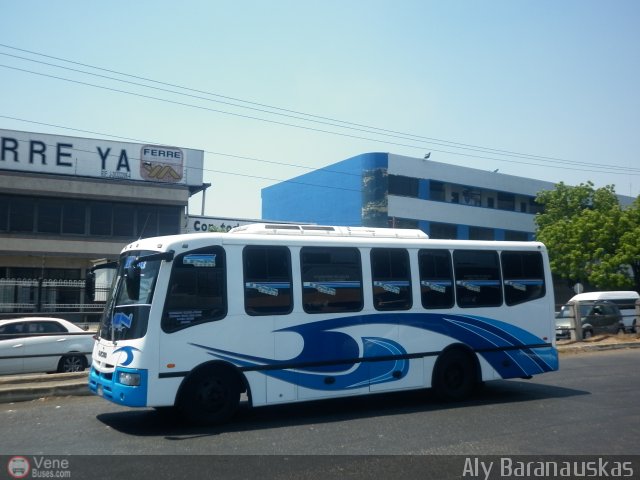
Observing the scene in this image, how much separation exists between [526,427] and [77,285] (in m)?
17.3

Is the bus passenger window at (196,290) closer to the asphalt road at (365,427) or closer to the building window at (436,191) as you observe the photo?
the asphalt road at (365,427)

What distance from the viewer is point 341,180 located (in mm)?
45875

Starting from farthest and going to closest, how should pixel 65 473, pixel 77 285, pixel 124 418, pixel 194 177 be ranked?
1. pixel 194 177
2. pixel 77 285
3. pixel 124 418
4. pixel 65 473

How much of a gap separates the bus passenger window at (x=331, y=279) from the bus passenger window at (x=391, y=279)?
33cm

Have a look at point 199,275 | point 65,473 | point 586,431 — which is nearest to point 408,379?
point 586,431

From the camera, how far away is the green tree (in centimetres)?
4316

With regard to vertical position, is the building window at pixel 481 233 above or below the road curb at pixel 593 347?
above

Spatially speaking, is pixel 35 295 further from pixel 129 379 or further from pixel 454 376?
pixel 454 376

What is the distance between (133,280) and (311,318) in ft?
8.96

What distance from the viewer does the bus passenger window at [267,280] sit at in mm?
9945

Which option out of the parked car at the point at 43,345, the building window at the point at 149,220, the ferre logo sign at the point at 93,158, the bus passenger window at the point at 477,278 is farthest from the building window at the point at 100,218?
the bus passenger window at the point at 477,278

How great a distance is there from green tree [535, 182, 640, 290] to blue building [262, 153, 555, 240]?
16.6 ft

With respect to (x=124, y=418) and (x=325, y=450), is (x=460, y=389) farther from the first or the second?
(x=124, y=418)

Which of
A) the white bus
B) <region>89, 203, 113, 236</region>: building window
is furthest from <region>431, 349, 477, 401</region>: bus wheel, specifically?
<region>89, 203, 113, 236</region>: building window
